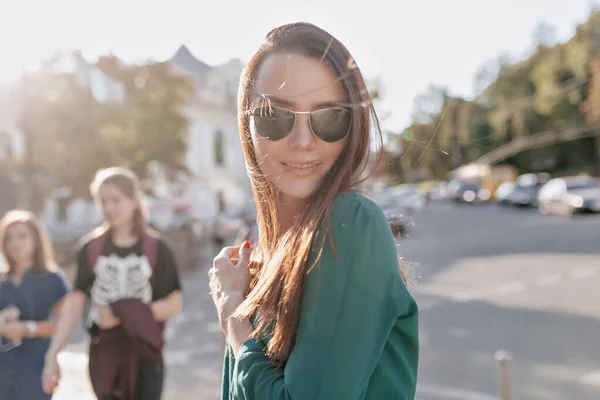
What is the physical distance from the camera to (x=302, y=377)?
1.14 meters

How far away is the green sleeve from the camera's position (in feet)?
3.71

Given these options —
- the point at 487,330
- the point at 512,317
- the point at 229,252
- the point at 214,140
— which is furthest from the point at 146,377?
the point at 512,317

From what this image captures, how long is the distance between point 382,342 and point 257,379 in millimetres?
236

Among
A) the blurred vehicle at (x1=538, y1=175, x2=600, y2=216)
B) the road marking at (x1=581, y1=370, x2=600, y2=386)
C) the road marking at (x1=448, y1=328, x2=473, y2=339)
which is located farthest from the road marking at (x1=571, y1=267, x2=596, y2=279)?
the blurred vehicle at (x1=538, y1=175, x2=600, y2=216)

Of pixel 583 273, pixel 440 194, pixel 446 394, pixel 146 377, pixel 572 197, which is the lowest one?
pixel 440 194

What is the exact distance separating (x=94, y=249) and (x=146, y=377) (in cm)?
71

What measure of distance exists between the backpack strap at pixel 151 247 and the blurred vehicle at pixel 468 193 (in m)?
51.1

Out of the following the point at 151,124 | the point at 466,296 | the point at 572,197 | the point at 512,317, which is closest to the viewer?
the point at 512,317

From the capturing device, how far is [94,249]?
3537 millimetres

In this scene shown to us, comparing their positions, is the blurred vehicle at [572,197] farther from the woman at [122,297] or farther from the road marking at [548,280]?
the woman at [122,297]

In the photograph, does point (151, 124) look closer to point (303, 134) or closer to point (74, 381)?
point (74, 381)

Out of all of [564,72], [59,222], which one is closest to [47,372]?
[564,72]

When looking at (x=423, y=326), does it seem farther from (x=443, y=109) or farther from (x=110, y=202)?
(x=443, y=109)

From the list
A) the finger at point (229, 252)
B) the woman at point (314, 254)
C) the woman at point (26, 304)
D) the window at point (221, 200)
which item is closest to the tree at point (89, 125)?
the woman at point (26, 304)
